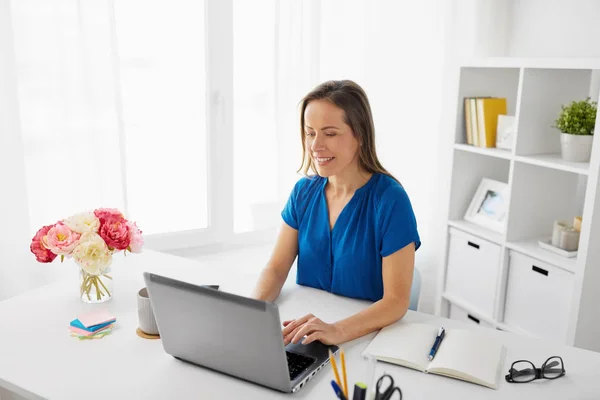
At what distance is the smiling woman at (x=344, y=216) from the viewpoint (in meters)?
1.72

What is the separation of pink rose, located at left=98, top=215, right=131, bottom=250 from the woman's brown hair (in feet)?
2.11

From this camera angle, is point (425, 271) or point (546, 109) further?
point (425, 271)

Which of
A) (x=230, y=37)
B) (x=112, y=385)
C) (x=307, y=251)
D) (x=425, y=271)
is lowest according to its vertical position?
(x=425, y=271)

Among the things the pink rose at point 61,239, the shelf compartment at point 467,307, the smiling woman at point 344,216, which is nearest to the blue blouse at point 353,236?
the smiling woman at point 344,216

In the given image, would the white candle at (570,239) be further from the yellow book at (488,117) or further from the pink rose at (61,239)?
the pink rose at (61,239)

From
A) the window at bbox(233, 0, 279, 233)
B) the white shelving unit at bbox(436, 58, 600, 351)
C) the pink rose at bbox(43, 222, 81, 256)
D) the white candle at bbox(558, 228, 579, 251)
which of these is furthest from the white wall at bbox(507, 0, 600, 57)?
the pink rose at bbox(43, 222, 81, 256)

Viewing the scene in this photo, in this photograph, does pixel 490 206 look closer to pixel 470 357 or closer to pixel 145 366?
pixel 470 357

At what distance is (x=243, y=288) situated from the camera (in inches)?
72.6

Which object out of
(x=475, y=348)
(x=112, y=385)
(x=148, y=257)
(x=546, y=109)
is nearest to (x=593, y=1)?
(x=546, y=109)

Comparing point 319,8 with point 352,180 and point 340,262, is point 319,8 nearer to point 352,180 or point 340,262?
point 352,180

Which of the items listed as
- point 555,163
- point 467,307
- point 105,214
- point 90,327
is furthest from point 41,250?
point 467,307

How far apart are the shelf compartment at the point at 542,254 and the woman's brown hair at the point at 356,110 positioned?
1.05 meters

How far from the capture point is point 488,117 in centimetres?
280

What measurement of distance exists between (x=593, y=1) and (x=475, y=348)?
6.48 ft
